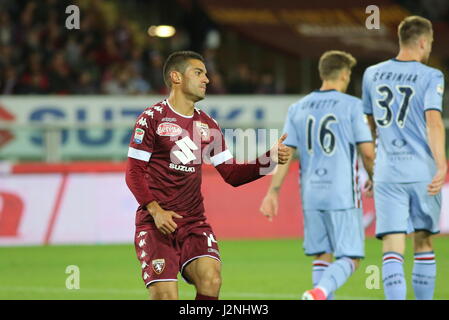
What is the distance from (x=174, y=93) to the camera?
23.7 feet

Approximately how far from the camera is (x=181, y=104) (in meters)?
7.20

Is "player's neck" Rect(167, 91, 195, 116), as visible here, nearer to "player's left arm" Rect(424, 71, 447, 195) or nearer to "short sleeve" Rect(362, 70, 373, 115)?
"short sleeve" Rect(362, 70, 373, 115)

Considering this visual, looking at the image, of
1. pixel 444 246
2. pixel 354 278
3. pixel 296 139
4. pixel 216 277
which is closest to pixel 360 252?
pixel 296 139

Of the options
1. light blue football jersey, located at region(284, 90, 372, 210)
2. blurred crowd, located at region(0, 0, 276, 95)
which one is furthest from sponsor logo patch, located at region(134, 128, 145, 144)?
blurred crowd, located at region(0, 0, 276, 95)

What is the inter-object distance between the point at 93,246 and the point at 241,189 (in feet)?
7.14

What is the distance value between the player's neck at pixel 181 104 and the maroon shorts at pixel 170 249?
0.76 meters

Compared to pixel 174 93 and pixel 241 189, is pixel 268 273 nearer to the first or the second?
pixel 241 189

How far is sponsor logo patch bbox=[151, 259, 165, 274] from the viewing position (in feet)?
22.7

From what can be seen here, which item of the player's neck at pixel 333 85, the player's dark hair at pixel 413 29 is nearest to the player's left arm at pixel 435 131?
the player's dark hair at pixel 413 29

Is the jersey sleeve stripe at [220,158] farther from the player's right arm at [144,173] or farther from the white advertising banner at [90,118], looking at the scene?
the white advertising banner at [90,118]

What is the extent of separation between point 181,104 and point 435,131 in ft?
6.59

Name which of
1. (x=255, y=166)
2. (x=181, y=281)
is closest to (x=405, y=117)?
(x=255, y=166)

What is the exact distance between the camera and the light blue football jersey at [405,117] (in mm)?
8086

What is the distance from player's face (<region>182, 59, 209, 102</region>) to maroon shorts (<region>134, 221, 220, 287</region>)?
0.87 meters
